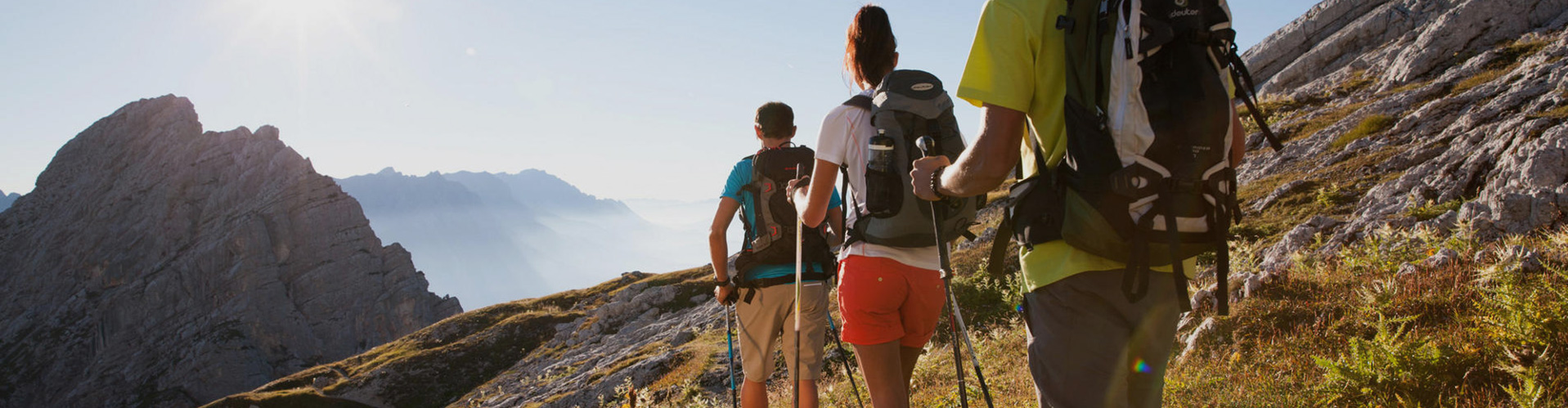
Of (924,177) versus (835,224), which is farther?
(835,224)

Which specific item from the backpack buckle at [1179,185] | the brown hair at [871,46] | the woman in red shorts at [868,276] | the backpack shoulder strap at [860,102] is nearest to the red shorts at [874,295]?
the woman in red shorts at [868,276]

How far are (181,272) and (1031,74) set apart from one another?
157110 millimetres

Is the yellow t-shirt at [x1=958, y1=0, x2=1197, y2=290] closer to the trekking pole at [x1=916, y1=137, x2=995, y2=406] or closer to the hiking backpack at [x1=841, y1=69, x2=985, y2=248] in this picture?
the trekking pole at [x1=916, y1=137, x2=995, y2=406]

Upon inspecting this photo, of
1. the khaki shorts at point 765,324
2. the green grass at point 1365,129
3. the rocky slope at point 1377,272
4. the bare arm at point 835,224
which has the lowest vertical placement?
the green grass at point 1365,129

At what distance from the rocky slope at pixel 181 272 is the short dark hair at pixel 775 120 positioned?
121 meters

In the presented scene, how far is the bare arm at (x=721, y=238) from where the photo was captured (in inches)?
197

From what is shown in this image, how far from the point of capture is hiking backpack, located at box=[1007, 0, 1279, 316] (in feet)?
6.42

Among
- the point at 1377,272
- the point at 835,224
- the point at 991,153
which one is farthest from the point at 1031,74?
the point at 1377,272

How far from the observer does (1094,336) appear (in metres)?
2.14

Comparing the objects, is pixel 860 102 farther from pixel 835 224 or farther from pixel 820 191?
pixel 835 224

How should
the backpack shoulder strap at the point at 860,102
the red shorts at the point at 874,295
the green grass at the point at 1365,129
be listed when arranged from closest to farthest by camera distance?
the red shorts at the point at 874,295 < the backpack shoulder strap at the point at 860,102 < the green grass at the point at 1365,129

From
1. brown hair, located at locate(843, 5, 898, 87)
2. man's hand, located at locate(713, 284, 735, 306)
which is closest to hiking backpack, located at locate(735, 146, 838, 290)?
man's hand, located at locate(713, 284, 735, 306)

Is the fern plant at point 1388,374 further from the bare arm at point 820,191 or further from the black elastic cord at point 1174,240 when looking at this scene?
the bare arm at point 820,191

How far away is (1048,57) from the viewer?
7.09ft
